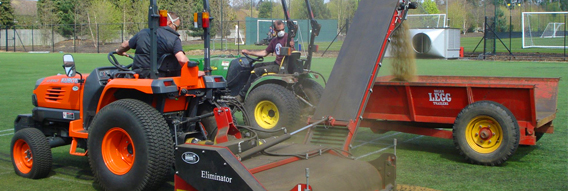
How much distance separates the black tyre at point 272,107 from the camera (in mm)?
8312

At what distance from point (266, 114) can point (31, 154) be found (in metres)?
3.80

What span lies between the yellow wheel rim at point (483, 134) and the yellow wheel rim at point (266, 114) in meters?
3.06

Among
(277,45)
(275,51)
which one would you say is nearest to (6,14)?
(275,51)

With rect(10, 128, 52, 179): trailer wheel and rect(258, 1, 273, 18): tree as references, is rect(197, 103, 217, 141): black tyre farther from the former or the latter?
rect(258, 1, 273, 18): tree

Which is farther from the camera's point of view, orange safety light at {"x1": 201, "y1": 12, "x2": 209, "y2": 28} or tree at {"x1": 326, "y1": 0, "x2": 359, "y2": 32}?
tree at {"x1": 326, "y1": 0, "x2": 359, "y2": 32}

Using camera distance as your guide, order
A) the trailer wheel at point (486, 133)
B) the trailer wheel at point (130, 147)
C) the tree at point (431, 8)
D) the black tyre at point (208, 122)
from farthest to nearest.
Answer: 1. the tree at point (431, 8)
2. the trailer wheel at point (486, 133)
3. the black tyre at point (208, 122)
4. the trailer wheel at point (130, 147)

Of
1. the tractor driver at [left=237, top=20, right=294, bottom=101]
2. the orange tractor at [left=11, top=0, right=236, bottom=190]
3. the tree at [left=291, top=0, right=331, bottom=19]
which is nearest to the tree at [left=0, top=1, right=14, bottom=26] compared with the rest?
the tree at [left=291, top=0, right=331, bottom=19]

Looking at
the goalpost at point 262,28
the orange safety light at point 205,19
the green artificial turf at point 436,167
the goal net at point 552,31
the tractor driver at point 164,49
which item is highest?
the goalpost at point 262,28

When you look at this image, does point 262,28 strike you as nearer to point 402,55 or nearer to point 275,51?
point 275,51

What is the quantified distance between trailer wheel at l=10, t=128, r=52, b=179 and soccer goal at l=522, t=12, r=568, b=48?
1216 inches

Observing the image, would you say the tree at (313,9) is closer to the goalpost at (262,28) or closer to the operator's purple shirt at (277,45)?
the goalpost at (262,28)

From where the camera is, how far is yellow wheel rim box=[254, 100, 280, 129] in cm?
856

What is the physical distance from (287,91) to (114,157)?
386 centimetres

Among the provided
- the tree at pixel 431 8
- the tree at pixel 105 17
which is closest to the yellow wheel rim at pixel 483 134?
the tree at pixel 105 17
